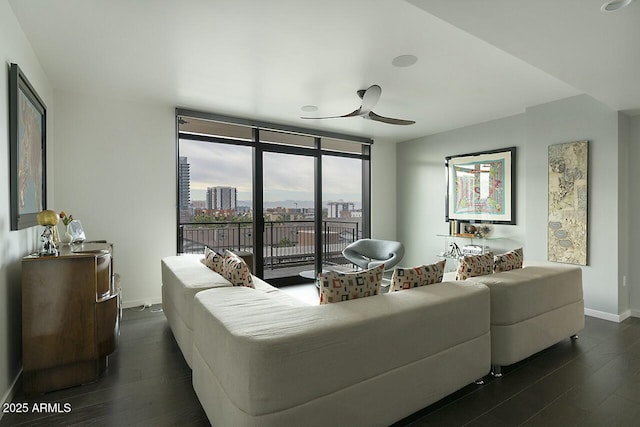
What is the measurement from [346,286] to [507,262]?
1.70 m

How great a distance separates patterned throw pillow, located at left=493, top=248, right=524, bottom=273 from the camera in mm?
2826

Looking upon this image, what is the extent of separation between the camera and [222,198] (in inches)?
188

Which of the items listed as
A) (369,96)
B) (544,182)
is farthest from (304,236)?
(544,182)

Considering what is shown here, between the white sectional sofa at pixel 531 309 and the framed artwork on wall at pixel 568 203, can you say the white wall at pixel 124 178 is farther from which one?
the framed artwork on wall at pixel 568 203

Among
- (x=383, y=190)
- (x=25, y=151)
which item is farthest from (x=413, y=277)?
(x=383, y=190)

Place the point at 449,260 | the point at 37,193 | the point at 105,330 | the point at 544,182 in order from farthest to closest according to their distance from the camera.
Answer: the point at 449,260
the point at 544,182
the point at 37,193
the point at 105,330

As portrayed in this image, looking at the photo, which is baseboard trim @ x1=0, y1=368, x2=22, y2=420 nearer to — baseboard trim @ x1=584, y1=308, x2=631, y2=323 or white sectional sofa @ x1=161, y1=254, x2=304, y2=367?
white sectional sofa @ x1=161, y1=254, x2=304, y2=367

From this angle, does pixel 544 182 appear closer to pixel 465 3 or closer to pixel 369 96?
pixel 369 96

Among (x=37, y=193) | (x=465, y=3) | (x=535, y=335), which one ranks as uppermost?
(x=465, y=3)

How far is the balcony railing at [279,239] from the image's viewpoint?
4682mm

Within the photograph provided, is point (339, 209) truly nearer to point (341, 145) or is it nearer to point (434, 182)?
point (341, 145)

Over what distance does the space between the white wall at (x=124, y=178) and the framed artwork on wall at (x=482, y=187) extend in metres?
4.16

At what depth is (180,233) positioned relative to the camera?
14.5ft

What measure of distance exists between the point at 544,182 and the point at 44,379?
5.11 metres
